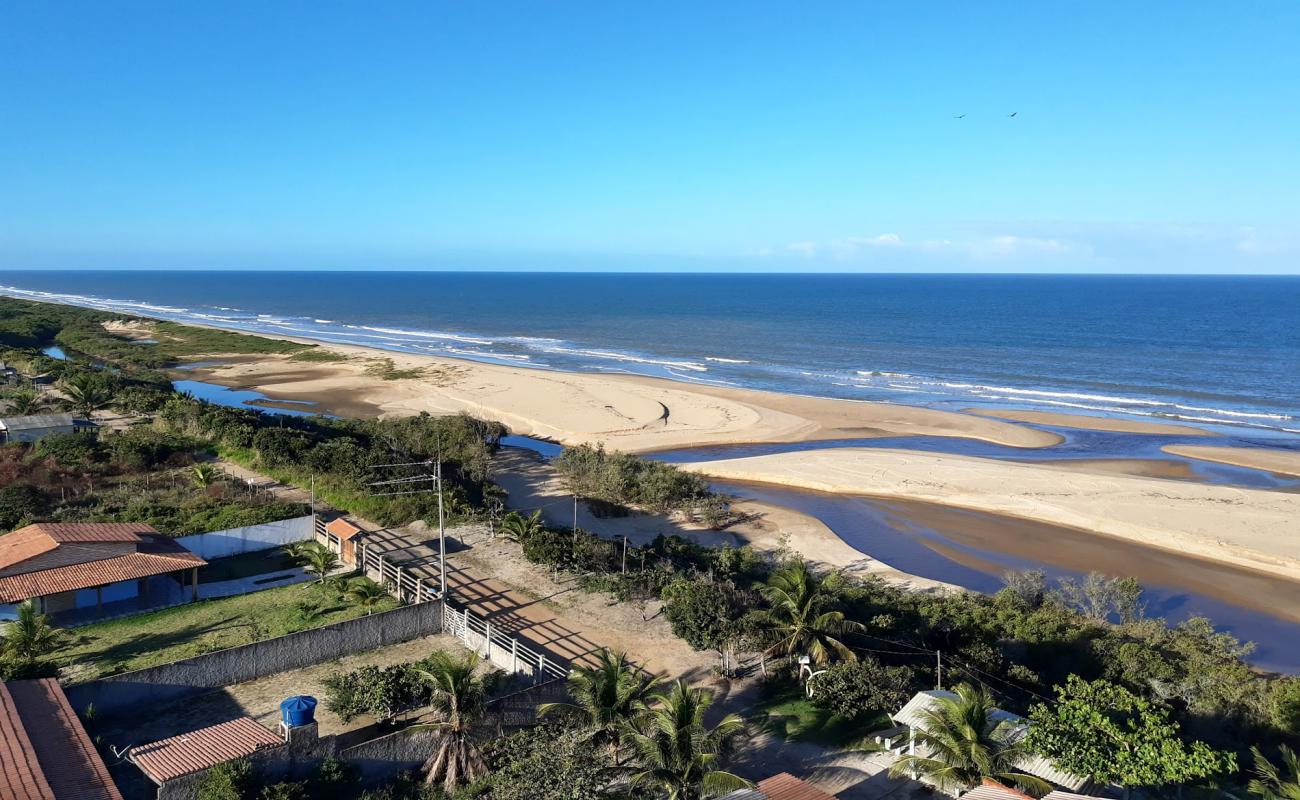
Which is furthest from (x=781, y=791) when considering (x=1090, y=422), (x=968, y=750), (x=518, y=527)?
(x=1090, y=422)

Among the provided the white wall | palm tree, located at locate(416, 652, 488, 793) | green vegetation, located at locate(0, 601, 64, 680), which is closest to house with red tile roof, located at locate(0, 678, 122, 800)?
green vegetation, located at locate(0, 601, 64, 680)

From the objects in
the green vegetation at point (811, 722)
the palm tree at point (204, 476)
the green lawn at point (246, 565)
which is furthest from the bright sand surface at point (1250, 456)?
the palm tree at point (204, 476)

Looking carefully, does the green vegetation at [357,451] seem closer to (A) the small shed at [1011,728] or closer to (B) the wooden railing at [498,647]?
(B) the wooden railing at [498,647]

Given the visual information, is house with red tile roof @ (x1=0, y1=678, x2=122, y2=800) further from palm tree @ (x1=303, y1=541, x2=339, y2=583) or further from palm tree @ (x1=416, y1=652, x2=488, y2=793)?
palm tree @ (x1=303, y1=541, x2=339, y2=583)

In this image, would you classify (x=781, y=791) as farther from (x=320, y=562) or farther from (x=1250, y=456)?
(x=1250, y=456)

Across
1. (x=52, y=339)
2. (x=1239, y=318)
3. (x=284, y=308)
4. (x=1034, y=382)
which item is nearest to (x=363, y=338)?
(x=52, y=339)
